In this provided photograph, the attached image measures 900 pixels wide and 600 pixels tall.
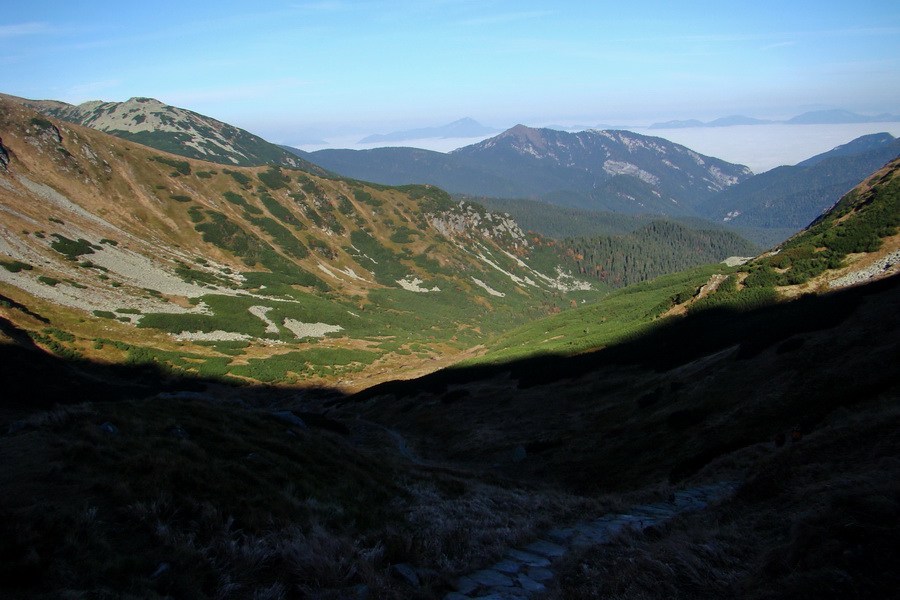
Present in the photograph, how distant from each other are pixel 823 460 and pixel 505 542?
740 cm

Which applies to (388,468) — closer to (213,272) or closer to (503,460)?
(503,460)

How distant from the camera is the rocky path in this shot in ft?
28.4

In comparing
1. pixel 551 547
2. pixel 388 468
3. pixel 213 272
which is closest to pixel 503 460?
pixel 388 468

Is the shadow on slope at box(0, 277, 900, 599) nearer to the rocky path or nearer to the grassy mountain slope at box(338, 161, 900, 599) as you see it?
the grassy mountain slope at box(338, 161, 900, 599)

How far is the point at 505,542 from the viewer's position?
37.8ft

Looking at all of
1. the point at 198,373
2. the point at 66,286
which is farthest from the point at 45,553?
the point at 66,286

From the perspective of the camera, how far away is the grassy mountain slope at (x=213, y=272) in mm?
79375

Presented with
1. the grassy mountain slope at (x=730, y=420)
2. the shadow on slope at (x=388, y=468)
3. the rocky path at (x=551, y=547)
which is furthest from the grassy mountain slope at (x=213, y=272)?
the rocky path at (x=551, y=547)

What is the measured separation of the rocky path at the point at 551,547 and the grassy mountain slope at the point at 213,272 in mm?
66258

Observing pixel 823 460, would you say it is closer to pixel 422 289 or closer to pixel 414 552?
pixel 414 552

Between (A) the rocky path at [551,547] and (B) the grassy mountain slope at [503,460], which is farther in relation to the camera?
(A) the rocky path at [551,547]

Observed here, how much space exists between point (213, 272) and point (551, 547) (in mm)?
127432

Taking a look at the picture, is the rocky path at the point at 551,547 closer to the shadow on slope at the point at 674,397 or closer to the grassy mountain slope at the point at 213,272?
the shadow on slope at the point at 674,397

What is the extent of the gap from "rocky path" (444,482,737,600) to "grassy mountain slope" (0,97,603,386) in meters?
66.3
